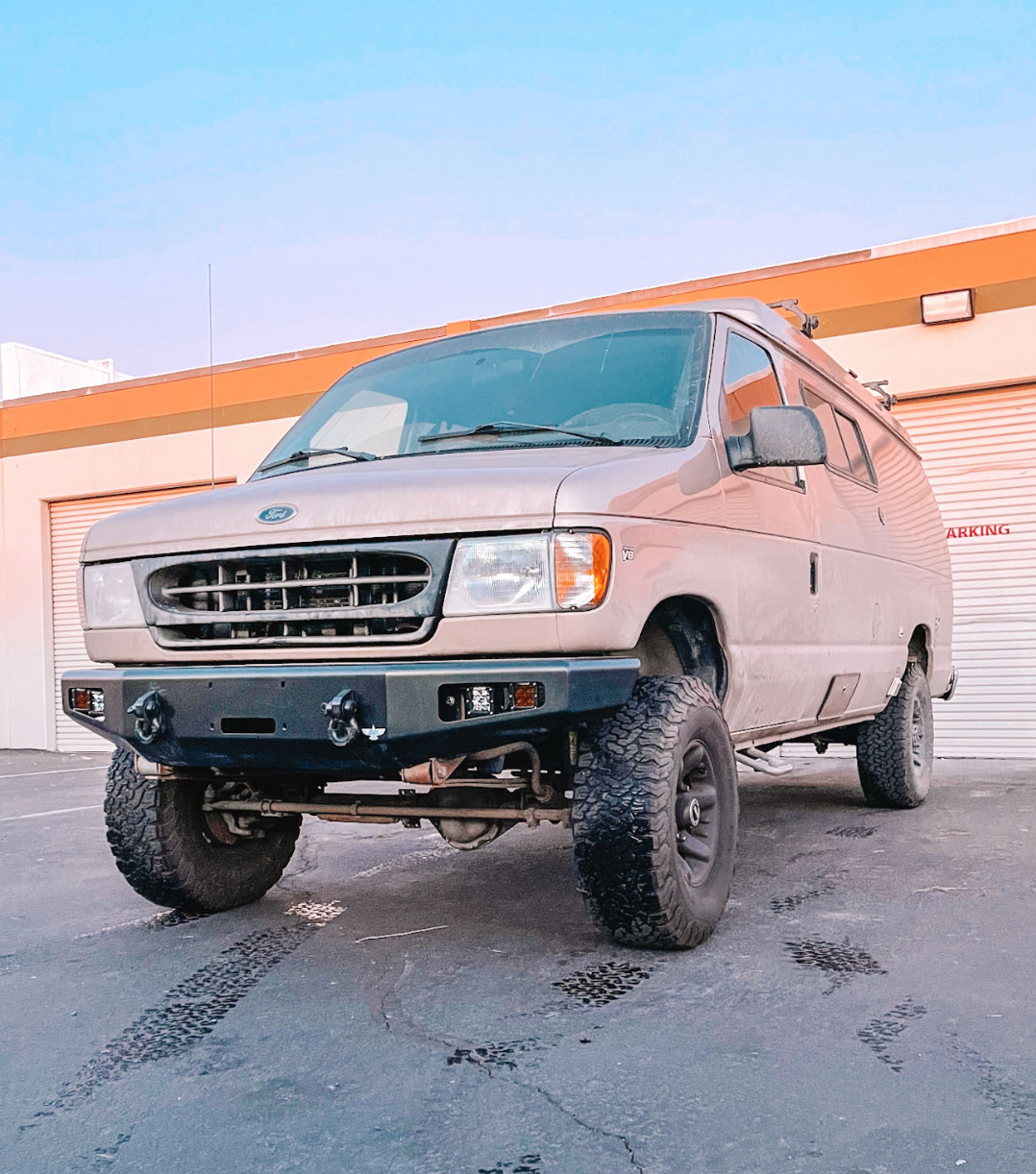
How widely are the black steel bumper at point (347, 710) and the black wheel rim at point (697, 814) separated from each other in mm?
485

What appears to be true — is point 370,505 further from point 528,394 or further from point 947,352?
point 947,352

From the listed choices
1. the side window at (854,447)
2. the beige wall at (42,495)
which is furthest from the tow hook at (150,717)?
the beige wall at (42,495)

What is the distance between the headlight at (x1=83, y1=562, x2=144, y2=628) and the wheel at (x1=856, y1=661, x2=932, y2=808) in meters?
4.16

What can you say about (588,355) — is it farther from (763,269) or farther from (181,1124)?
(763,269)

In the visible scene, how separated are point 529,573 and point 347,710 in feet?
1.95

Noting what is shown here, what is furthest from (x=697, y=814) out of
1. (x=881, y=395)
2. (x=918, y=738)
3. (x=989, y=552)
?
(x=989, y=552)

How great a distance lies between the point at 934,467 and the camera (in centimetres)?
1027

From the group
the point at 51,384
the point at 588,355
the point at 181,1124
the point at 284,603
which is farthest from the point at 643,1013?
the point at 51,384

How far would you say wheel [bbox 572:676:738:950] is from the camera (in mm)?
3242

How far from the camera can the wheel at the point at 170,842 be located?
3971 millimetres

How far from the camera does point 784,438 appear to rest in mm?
3914

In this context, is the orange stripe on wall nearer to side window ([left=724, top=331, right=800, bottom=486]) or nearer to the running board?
side window ([left=724, top=331, right=800, bottom=486])

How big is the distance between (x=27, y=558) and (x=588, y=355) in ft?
41.4

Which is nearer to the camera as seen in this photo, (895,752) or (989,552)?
(895,752)
